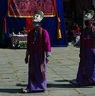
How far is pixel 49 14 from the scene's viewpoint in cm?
2544

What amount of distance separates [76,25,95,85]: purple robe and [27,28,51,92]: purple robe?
4.29ft

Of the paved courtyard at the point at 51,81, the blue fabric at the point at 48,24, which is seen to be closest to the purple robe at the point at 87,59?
the paved courtyard at the point at 51,81

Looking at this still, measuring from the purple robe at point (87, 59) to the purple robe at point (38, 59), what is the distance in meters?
1.31

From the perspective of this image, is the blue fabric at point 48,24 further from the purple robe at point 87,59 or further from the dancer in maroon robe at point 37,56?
the dancer in maroon robe at point 37,56

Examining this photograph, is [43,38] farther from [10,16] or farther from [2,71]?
[10,16]

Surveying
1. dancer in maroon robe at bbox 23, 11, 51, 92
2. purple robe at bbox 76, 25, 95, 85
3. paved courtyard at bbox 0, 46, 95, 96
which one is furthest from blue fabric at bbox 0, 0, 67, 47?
dancer in maroon robe at bbox 23, 11, 51, 92

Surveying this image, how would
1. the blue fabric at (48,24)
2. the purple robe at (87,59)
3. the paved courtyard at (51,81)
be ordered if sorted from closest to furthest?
1. the paved courtyard at (51,81)
2. the purple robe at (87,59)
3. the blue fabric at (48,24)

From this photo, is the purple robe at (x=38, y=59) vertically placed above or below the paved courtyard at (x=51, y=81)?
above

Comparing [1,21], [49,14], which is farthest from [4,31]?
[49,14]

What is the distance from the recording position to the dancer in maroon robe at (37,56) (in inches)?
381

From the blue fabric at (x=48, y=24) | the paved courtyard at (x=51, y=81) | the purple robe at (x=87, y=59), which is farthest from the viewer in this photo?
the blue fabric at (x=48, y=24)

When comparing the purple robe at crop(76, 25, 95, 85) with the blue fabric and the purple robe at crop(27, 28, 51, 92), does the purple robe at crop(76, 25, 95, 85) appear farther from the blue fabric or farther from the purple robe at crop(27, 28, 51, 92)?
the blue fabric

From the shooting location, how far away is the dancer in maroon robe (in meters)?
9.67

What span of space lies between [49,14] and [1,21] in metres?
2.77
